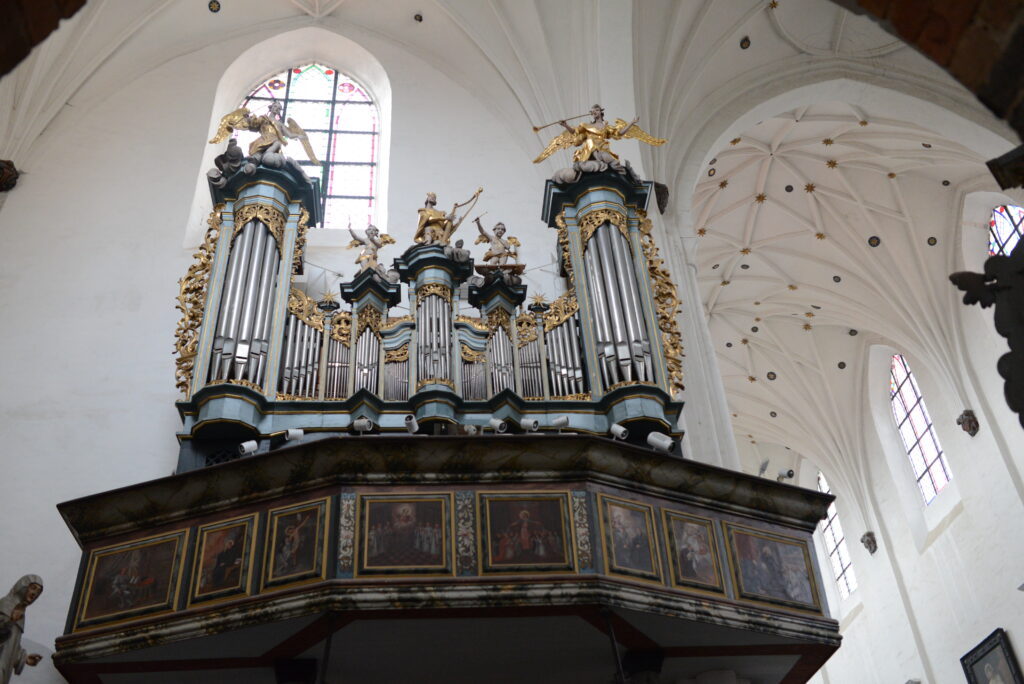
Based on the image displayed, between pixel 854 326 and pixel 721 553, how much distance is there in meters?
13.1

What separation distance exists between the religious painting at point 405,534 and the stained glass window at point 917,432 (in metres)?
13.3

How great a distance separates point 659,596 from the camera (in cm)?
800

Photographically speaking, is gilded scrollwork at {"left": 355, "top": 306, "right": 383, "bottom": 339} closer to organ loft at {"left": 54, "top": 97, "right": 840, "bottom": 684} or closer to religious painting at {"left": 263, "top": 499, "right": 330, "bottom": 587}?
organ loft at {"left": 54, "top": 97, "right": 840, "bottom": 684}

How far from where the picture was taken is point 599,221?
1187 cm

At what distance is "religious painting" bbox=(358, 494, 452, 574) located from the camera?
7.80m

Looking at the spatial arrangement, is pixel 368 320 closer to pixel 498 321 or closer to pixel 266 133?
pixel 498 321

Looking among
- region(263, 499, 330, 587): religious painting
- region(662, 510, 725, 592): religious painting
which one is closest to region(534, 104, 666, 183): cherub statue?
region(662, 510, 725, 592): religious painting

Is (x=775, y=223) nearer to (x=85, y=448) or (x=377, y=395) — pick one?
(x=377, y=395)

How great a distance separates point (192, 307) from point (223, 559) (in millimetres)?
3712

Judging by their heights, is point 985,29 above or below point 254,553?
below

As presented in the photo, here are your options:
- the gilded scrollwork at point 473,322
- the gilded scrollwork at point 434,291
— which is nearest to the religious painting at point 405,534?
the gilded scrollwork at point 473,322

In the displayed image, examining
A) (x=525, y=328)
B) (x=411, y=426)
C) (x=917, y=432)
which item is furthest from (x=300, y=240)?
(x=917, y=432)

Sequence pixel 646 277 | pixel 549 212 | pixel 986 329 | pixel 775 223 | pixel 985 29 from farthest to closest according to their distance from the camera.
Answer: pixel 775 223
pixel 986 329
pixel 549 212
pixel 646 277
pixel 985 29

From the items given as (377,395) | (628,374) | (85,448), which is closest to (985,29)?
(628,374)
